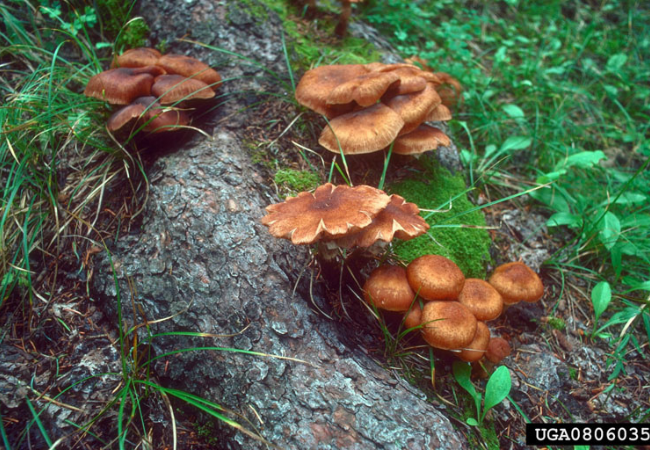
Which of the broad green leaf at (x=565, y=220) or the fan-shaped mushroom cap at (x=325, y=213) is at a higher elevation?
the fan-shaped mushroom cap at (x=325, y=213)

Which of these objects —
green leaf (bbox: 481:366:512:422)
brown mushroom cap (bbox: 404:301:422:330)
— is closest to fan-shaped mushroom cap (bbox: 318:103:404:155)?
brown mushroom cap (bbox: 404:301:422:330)

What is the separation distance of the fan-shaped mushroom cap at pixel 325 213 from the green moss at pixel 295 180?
636 mm

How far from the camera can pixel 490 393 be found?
253 cm

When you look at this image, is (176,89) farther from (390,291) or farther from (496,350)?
(496,350)

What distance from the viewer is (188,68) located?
335cm

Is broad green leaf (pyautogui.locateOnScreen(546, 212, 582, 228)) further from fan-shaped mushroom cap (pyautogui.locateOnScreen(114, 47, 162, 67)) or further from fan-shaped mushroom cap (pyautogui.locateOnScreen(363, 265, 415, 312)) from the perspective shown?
fan-shaped mushroom cap (pyautogui.locateOnScreen(114, 47, 162, 67))

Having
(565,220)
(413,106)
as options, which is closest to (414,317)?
(413,106)

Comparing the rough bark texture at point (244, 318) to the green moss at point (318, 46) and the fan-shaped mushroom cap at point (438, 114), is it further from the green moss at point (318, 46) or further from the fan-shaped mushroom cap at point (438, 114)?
the fan-shaped mushroom cap at point (438, 114)

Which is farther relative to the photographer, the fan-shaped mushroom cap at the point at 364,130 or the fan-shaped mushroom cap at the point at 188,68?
the fan-shaped mushroom cap at the point at 188,68

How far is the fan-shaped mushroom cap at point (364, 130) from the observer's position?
9.80 ft

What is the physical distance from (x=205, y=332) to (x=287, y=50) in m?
Answer: 2.83

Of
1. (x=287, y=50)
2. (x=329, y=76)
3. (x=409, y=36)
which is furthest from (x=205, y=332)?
(x=409, y=36)

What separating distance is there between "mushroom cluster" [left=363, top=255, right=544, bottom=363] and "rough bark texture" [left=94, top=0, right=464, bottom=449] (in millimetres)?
359

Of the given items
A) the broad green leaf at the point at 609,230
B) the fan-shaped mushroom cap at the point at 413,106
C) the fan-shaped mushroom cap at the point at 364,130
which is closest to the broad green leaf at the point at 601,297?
the broad green leaf at the point at 609,230
